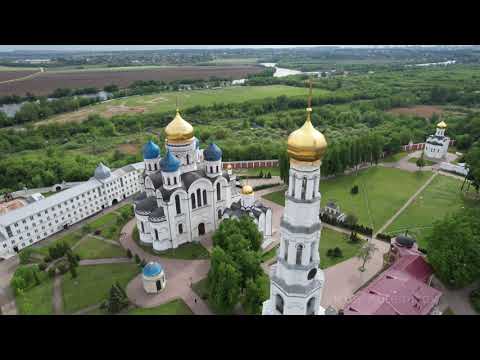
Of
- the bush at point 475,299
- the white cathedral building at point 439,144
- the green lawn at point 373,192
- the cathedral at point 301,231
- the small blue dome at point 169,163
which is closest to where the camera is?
the cathedral at point 301,231

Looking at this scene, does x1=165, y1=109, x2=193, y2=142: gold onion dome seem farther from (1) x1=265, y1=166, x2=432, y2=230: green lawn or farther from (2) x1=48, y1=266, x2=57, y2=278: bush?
(2) x1=48, y1=266, x2=57, y2=278: bush

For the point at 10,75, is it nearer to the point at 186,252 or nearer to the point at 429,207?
the point at 186,252

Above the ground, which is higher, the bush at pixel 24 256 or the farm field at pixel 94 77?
the farm field at pixel 94 77

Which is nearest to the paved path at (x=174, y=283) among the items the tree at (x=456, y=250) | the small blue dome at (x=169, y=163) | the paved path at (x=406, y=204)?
the small blue dome at (x=169, y=163)

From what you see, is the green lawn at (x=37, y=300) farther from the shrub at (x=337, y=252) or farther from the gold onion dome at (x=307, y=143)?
the shrub at (x=337, y=252)

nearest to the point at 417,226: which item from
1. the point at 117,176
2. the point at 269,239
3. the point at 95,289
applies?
the point at 269,239

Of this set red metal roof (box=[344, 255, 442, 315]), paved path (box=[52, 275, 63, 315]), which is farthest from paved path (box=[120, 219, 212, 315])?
red metal roof (box=[344, 255, 442, 315])

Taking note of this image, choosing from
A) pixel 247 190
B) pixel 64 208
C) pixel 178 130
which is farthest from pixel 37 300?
pixel 247 190
